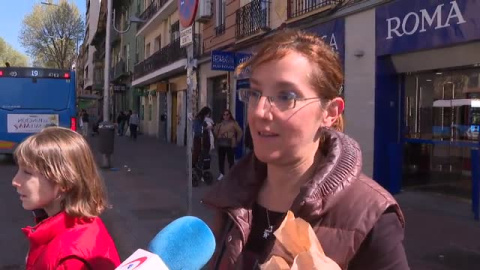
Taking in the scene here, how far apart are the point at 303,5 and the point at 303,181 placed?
11461 millimetres

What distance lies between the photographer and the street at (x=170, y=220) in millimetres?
6098

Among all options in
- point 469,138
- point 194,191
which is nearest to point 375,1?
point 469,138

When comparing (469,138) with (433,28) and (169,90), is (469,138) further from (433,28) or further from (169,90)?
(169,90)

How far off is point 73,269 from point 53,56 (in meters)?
57.9

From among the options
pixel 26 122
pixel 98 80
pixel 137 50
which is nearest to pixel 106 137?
pixel 26 122

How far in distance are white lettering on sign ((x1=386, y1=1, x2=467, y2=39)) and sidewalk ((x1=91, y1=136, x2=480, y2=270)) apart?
120 inches

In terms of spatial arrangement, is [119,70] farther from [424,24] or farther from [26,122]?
[424,24]

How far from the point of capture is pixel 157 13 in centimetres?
2661

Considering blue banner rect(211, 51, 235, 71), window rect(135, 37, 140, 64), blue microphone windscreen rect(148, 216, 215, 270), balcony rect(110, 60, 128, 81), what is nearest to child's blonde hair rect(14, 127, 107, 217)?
blue microphone windscreen rect(148, 216, 215, 270)

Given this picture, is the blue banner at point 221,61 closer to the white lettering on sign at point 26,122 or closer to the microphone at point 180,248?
the white lettering on sign at point 26,122

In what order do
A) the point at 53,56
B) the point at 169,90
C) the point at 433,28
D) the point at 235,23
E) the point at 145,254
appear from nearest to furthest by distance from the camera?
the point at 145,254
the point at 433,28
the point at 235,23
the point at 169,90
the point at 53,56

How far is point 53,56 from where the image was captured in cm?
5572

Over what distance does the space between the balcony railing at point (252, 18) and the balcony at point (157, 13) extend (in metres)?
7.53

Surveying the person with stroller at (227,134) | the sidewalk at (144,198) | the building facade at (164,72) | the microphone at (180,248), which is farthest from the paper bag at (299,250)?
the building facade at (164,72)
